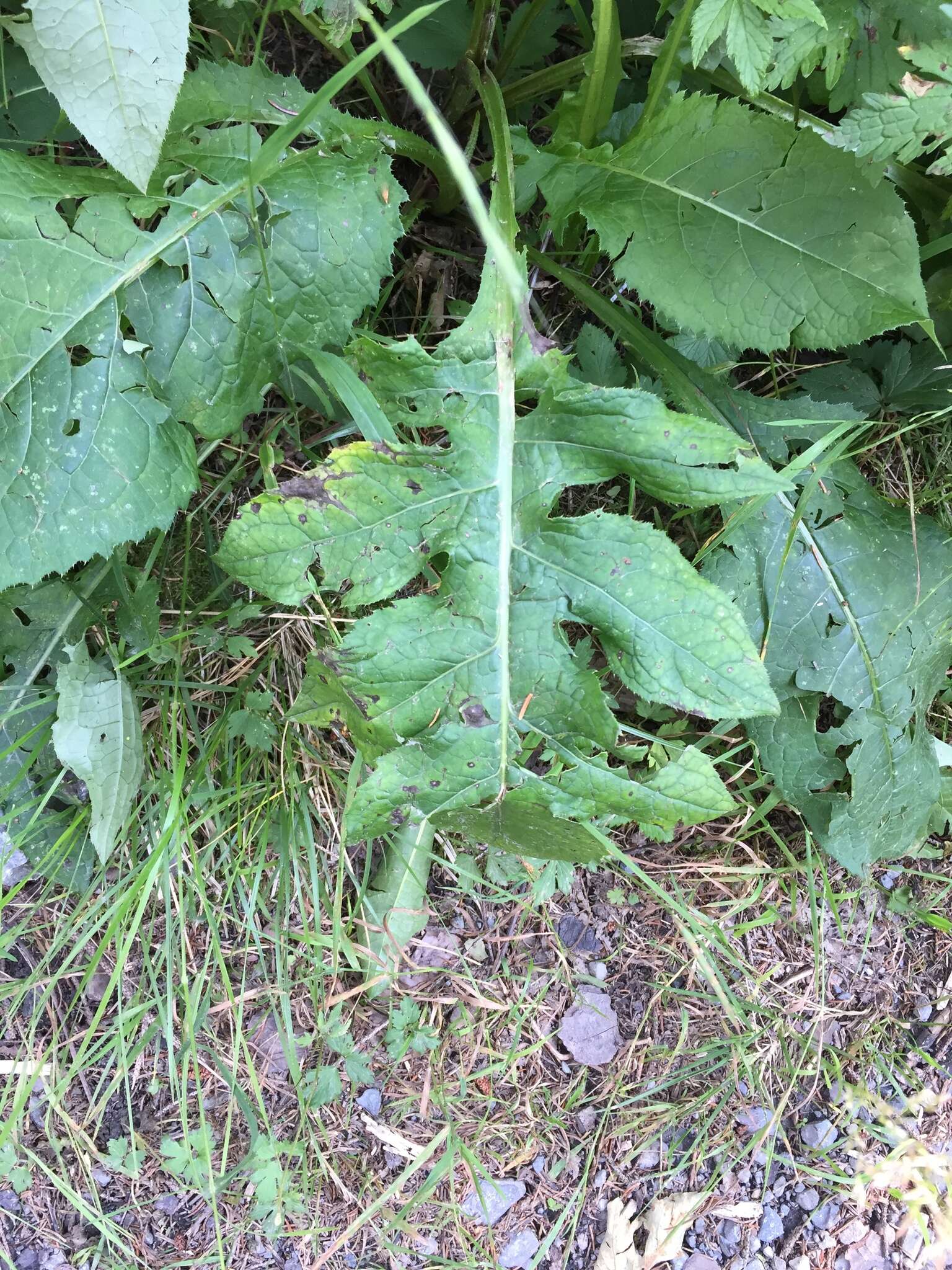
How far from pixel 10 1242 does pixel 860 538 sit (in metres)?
2.31

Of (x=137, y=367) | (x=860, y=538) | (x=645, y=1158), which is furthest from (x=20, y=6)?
(x=645, y=1158)

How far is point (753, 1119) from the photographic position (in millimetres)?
1988

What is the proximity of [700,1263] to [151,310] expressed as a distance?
2.30m

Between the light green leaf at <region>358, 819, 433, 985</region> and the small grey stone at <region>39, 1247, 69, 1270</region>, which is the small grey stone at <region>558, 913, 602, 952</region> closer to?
the light green leaf at <region>358, 819, 433, 985</region>

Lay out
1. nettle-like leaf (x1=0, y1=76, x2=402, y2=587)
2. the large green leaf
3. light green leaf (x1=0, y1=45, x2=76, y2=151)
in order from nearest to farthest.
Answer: nettle-like leaf (x1=0, y1=76, x2=402, y2=587)
light green leaf (x1=0, y1=45, x2=76, y2=151)
the large green leaf

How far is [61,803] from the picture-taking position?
71.1 inches

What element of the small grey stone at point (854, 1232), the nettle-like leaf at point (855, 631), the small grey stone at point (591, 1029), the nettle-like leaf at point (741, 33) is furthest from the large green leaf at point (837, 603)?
the small grey stone at point (854, 1232)

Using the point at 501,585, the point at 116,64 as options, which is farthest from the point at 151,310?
the point at 501,585

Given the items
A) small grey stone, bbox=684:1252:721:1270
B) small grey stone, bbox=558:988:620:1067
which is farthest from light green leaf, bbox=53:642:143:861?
small grey stone, bbox=684:1252:721:1270

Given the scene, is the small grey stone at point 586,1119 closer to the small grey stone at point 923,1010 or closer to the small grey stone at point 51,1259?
the small grey stone at point 923,1010

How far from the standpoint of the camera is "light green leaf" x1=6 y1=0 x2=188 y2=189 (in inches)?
43.8

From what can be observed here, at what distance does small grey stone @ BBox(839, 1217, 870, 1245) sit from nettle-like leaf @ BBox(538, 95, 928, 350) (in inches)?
79.4

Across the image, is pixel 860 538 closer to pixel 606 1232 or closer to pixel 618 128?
pixel 618 128

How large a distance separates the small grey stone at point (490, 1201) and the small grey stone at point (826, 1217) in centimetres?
74
